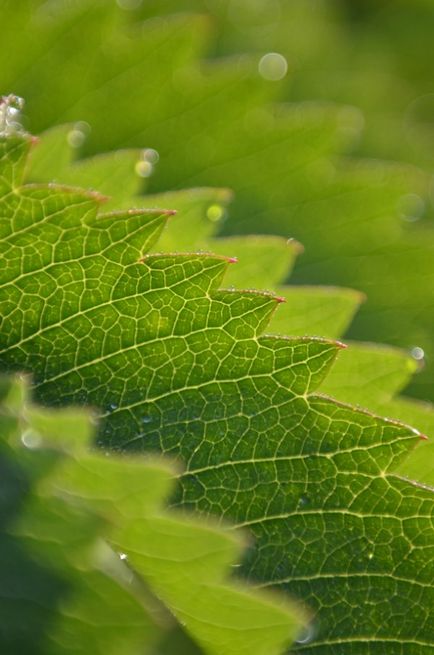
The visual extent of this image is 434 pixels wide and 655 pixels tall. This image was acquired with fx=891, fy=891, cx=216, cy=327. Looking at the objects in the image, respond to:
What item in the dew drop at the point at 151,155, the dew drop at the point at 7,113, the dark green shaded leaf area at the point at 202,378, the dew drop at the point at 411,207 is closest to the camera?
the dark green shaded leaf area at the point at 202,378

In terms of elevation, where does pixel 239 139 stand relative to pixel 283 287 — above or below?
above

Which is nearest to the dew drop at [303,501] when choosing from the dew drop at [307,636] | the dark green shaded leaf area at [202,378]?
the dark green shaded leaf area at [202,378]

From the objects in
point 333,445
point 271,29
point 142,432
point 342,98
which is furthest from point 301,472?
point 271,29

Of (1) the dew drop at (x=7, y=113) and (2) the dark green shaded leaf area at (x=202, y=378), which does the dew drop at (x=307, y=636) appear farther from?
(1) the dew drop at (x=7, y=113)

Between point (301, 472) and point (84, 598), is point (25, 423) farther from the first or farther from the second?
point (301, 472)

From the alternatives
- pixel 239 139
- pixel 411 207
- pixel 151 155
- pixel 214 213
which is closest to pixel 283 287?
pixel 214 213

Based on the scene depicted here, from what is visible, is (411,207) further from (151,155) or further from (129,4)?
(129,4)
